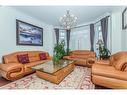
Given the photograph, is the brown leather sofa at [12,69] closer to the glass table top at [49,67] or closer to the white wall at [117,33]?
the glass table top at [49,67]

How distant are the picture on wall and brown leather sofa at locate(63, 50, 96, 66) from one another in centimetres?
143

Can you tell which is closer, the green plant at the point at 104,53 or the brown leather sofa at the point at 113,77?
the brown leather sofa at the point at 113,77

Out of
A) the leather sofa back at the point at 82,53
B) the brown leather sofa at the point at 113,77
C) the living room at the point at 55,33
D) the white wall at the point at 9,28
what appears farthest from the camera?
the leather sofa back at the point at 82,53

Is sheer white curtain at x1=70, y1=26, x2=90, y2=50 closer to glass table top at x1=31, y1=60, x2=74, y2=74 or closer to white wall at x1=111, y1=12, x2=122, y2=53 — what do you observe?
white wall at x1=111, y1=12, x2=122, y2=53

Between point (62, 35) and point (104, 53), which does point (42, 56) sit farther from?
point (104, 53)

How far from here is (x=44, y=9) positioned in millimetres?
3482

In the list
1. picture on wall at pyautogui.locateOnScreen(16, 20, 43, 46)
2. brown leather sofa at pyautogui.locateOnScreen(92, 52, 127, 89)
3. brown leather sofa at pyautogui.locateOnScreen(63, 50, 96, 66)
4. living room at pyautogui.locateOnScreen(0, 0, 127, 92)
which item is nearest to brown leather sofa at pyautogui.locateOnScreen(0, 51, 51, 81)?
living room at pyautogui.locateOnScreen(0, 0, 127, 92)

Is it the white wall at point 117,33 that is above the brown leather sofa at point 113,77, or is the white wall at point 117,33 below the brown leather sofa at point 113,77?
above

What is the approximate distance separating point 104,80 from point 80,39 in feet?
11.4

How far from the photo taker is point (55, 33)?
524 centimetres

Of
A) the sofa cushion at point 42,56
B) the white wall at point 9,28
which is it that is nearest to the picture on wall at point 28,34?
the white wall at point 9,28

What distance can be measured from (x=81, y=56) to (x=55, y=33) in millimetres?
1707

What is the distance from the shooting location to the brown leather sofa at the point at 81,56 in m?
4.09

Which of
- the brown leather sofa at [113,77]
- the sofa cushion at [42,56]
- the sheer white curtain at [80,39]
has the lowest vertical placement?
the brown leather sofa at [113,77]
